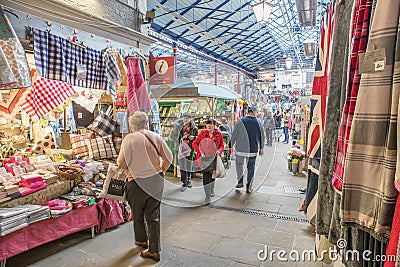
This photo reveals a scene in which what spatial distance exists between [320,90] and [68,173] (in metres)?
3.47

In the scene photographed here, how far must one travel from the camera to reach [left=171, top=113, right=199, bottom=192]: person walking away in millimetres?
6055

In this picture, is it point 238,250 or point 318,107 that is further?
point 238,250

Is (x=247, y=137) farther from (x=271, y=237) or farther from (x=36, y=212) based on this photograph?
(x=36, y=212)

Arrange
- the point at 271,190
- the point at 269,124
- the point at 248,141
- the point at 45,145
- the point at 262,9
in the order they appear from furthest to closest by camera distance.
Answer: the point at 269,124 < the point at 262,9 < the point at 271,190 < the point at 248,141 < the point at 45,145

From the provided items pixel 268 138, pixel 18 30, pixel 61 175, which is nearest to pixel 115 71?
pixel 18 30

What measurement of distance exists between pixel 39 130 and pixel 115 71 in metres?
1.71

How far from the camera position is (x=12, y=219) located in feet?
8.93

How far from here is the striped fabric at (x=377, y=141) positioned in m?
0.62

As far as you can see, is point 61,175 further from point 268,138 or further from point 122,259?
point 268,138

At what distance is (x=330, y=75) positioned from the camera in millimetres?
967

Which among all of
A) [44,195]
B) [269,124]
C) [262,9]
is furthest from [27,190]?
[269,124]

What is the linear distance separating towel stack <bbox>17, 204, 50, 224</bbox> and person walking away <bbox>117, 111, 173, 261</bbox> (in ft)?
3.09

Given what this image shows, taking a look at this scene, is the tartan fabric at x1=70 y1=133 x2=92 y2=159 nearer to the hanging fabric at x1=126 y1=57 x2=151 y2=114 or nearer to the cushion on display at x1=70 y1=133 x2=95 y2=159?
the cushion on display at x1=70 y1=133 x2=95 y2=159

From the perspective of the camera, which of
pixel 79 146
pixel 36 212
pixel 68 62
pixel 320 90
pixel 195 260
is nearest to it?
pixel 320 90
